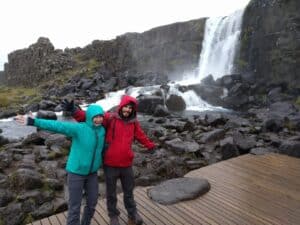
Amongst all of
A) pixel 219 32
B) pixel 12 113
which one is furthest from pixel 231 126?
pixel 219 32

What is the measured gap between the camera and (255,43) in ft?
116

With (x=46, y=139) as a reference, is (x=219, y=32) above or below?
above

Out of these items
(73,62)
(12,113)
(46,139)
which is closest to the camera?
(46,139)

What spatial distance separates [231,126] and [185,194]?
11760 millimetres

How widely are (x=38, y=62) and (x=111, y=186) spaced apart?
70.8 meters

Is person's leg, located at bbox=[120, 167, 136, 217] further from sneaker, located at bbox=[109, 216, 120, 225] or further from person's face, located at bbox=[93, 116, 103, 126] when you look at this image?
person's face, located at bbox=[93, 116, 103, 126]

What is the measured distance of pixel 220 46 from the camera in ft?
134

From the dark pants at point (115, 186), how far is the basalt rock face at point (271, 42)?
89.1 ft

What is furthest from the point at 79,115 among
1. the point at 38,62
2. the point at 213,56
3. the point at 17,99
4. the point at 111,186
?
the point at 38,62

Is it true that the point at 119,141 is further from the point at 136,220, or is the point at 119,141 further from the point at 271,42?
the point at 271,42

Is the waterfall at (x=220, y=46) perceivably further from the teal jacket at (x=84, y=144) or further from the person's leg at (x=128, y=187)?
the teal jacket at (x=84, y=144)

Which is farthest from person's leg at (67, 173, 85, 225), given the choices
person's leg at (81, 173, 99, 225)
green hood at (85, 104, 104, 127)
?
green hood at (85, 104, 104, 127)

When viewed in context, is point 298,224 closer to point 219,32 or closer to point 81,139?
point 81,139

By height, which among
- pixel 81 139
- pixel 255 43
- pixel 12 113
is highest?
pixel 255 43
